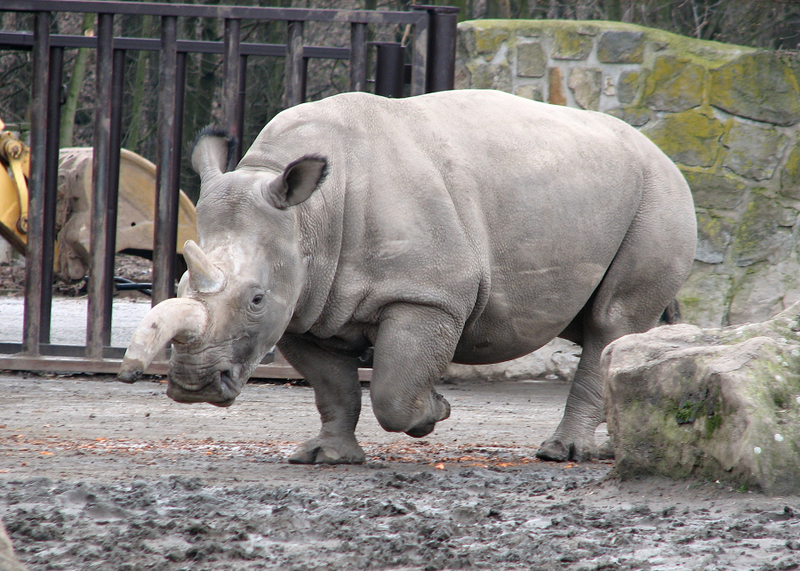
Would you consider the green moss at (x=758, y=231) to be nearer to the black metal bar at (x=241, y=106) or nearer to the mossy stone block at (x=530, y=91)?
the mossy stone block at (x=530, y=91)

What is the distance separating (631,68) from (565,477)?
435 centimetres

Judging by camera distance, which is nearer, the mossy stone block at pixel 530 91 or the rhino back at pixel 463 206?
the rhino back at pixel 463 206

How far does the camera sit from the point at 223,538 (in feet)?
9.20

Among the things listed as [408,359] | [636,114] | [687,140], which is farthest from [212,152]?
[687,140]

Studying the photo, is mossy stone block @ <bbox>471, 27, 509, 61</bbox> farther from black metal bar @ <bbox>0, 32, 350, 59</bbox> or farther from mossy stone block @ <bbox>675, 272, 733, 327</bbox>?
mossy stone block @ <bbox>675, 272, 733, 327</bbox>

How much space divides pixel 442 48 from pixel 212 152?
301cm

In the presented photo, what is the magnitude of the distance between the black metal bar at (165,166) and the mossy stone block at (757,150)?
384 centimetres

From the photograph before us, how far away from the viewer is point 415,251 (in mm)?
4066

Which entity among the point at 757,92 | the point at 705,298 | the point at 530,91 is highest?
the point at 757,92

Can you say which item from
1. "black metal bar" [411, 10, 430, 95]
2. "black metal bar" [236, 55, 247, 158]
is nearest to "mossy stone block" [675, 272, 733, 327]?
"black metal bar" [411, 10, 430, 95]

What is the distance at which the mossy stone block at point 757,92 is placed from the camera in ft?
24.6

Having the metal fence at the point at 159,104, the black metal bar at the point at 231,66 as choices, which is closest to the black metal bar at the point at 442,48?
the metal fence at the point at 159,104

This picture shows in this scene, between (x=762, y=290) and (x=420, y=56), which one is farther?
(x=762, y=290)

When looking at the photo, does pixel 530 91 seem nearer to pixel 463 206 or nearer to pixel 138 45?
pixel 138 45
